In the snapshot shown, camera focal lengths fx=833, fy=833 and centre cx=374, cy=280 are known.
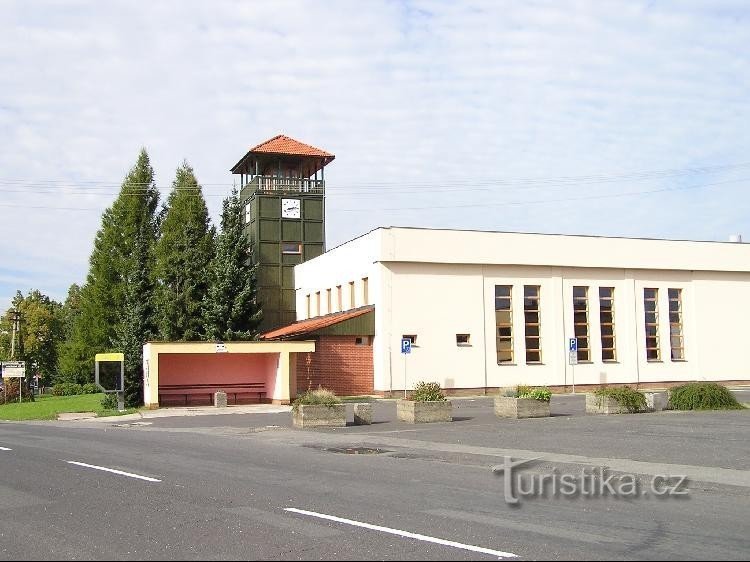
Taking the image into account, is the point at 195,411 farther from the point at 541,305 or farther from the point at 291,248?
the point at 291,248

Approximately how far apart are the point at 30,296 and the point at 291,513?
77.4 m

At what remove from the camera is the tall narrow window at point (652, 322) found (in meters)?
45.8

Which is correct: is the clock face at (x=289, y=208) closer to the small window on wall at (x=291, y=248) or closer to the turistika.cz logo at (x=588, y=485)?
the small window on wall at (x=291, y=248)

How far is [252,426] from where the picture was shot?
25688 mm

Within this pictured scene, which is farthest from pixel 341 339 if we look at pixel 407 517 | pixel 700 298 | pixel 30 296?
pixel 30 296

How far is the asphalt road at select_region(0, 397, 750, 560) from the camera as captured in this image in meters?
7.86

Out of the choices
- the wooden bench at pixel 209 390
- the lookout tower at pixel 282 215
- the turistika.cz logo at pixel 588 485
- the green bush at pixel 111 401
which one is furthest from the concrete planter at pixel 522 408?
the lookout tower at pixel 282 215

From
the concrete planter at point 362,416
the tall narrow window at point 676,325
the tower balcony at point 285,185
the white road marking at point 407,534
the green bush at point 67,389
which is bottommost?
the green bush at point 67,389

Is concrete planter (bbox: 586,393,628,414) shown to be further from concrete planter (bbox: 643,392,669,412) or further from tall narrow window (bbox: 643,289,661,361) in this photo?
tall narrow window (bbox: 643,289,661,361)

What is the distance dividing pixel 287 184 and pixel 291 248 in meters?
4.19

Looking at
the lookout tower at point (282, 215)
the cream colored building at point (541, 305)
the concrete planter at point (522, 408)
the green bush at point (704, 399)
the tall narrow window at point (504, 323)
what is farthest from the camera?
the lookout tower at point (282, 215)

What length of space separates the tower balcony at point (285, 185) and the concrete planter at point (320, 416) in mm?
31133

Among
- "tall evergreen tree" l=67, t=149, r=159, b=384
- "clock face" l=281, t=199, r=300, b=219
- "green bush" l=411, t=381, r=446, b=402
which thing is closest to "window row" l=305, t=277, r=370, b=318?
"clock face" l=281, t=199, r=300, b=219

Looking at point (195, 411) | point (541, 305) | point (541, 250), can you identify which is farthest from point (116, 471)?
point (541, 250)
